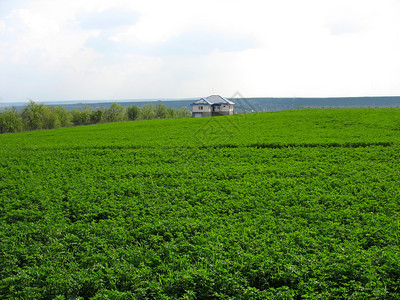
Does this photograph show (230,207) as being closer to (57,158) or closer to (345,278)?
(345,278)

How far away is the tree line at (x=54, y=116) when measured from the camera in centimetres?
7162

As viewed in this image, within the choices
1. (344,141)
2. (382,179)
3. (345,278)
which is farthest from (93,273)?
(344,141)

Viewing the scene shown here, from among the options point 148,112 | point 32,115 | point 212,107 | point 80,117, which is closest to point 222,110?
point 212,107

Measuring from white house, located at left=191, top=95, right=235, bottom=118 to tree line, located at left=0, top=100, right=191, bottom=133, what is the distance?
29.5 m

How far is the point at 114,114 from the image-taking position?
9319 cm

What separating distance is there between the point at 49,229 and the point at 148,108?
110935 millimetres

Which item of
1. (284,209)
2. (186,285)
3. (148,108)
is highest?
(148,108)

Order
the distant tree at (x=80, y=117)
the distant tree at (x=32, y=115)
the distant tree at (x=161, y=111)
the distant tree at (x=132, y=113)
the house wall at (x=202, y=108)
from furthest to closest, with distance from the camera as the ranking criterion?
the distant tree at (x=161, y=111) < the distant tree at (x=132, y=113) < the distant tree at (x=80, y=117) < the house wall at (x=202, y=108) < the distant tree at (x=32, y=115)

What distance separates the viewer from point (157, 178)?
13.4 m

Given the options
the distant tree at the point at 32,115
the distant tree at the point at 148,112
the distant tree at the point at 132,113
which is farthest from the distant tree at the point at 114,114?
the distant tree at the point at 32,115

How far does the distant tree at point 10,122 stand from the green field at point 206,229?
6567cm

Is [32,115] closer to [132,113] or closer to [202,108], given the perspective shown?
[132,113]

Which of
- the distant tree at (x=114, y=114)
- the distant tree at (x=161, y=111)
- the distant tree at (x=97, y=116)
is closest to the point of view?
the distant tree at (x=97, y=116)

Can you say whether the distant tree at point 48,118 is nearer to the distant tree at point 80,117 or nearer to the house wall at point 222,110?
the distant tree at point 80,117
